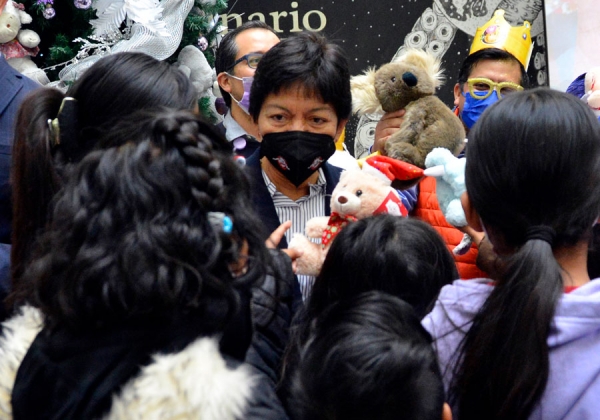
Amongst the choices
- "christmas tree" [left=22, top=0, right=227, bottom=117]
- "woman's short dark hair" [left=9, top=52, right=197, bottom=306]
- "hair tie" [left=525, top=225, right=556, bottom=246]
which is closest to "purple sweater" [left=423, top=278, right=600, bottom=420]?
"hair tie" [left=525, top=225, right=556, bottom=246]

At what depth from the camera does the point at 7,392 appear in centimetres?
126

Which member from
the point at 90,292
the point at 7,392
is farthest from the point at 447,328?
the point at 7,392

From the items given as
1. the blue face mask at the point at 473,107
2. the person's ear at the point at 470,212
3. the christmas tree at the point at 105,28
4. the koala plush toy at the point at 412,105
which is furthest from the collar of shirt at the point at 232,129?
the person's ear at the point at 470,212

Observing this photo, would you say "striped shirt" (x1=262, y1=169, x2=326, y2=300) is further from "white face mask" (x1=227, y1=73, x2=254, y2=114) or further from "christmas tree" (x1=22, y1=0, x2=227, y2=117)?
"christmas tree" (x1=22, y1=0, x2=227, y2=117)

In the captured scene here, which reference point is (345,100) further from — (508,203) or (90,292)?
(90,292)

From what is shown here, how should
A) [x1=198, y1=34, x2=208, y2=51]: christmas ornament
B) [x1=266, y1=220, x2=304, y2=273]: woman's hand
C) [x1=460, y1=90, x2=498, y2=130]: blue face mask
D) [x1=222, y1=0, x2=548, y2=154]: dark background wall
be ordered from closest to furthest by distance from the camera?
[x1=266, y1=220, x2=304, y2=273]: woman's hand < [x1=460, y1=90, x2=498, y2=130]: blue face mask < [x1=198, y1=34, x2=208, y2=51]: christmas ornament < [x1=222, y1=0, x2=548, y2=154]: dark background wall

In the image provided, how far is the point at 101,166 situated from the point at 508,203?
787 mm

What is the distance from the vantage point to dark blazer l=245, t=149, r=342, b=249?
7.23 ft

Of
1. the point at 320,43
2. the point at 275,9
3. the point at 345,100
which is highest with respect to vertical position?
the point at 320,43

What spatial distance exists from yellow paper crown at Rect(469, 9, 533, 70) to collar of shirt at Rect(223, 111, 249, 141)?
1.13 m

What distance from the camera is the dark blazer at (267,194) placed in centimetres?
220

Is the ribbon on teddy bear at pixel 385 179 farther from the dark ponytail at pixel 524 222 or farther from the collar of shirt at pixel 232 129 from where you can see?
the collar of shirt at pixel 232 129

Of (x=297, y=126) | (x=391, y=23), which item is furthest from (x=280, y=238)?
(x=391, y=23)

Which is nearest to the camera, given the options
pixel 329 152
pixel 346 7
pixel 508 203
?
pixel 508 203
